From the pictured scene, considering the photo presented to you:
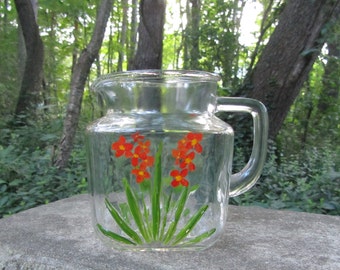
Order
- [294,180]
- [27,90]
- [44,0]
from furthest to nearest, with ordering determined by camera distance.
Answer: [27,90], [44,0], [294,180]

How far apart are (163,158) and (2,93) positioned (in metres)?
4.00

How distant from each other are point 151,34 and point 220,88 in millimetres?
747

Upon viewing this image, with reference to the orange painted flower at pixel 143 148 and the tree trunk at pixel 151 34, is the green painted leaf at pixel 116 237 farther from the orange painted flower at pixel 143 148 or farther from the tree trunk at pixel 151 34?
the tree trunk at pixel 151 34

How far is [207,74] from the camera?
0.79 m

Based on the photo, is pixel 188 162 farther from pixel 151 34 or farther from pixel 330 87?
pixel 330 87

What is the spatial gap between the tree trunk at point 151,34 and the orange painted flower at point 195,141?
2.47 meters

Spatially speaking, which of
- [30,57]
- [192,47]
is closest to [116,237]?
[192,47]

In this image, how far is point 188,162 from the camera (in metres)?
0.79

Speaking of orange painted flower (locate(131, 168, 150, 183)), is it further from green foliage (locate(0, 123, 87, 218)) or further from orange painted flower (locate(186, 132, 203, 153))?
green foliage (locate(0, 123, 87, 218))

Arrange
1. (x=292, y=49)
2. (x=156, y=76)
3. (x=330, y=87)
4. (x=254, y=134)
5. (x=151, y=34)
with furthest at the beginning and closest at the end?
(x=330, y=87) < (x=151, y=34) < (x=292, y=49) < (x=254, y=134) < (x=156, y=76)

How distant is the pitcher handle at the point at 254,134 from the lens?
2.89 ft

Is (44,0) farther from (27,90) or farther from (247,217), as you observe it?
(247,217)

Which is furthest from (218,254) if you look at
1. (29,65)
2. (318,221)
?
(29,65)

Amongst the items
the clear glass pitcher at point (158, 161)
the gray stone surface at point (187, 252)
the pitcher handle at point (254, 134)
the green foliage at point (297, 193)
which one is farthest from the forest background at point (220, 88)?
the clear glass pitcher at point (158, 161)
